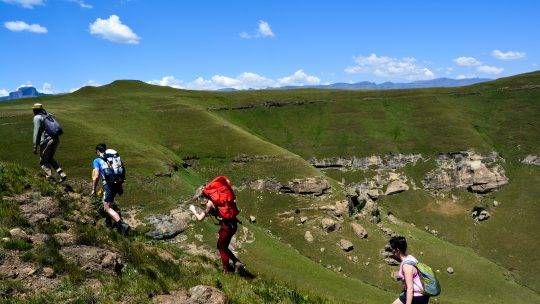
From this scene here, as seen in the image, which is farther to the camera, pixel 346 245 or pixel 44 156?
pixel 346 245

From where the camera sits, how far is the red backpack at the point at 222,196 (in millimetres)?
16370

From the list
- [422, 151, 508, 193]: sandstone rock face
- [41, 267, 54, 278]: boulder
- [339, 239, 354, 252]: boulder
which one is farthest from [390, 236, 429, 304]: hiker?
[422, 151, 508, 193]: sandstone rock face

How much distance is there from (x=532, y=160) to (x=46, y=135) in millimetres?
147165

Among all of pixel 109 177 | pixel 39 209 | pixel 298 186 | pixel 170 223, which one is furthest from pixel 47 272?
pixel 298 186

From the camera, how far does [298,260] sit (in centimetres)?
7338

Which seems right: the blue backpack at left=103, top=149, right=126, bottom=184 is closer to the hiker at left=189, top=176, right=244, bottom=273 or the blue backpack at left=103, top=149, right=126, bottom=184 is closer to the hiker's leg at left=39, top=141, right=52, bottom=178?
the hiker's leg at left=39, top=141, right=52, bottom=178

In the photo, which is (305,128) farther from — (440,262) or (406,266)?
(406,266)

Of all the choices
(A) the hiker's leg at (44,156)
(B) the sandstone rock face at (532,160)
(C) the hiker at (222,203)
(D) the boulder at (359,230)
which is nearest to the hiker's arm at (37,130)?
(A) the hiker's leg at (44,156)

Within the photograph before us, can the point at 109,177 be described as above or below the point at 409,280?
above

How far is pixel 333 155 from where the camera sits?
480ft

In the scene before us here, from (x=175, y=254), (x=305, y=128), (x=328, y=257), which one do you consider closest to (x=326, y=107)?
(x=305, y=128)

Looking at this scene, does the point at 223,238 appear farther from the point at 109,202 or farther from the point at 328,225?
the point at 328,225

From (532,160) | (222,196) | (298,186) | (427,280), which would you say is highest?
(222,196)

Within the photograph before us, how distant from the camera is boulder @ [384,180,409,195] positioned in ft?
422
